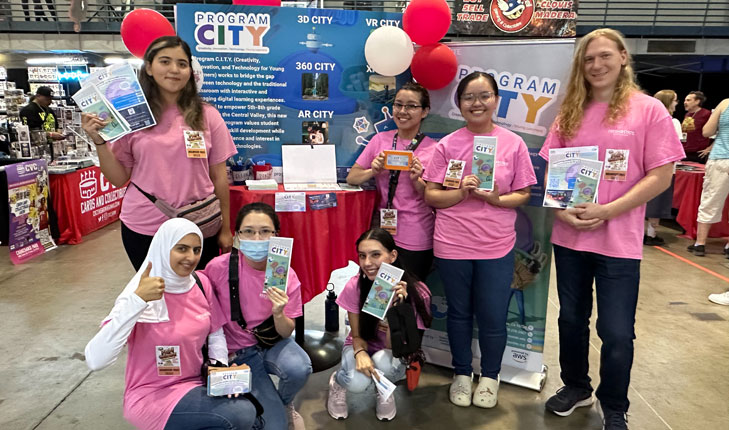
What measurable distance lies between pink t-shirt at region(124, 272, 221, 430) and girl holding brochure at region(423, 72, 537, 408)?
49.1 inches

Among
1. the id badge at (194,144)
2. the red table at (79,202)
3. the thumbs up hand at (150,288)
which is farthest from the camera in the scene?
the red table at (79,202)

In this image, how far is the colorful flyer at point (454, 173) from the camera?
240cm

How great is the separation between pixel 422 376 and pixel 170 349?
1.64m

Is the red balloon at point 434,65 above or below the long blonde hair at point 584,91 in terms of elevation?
above

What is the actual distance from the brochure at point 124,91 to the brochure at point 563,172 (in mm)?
1809

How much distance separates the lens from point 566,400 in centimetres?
255

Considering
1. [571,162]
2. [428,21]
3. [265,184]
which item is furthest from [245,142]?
[571,162]

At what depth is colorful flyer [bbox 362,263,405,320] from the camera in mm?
2213

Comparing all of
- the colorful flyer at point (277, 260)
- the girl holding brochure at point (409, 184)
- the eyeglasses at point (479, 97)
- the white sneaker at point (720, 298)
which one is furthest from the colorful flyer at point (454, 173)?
the white sneaker at point (720, 298)

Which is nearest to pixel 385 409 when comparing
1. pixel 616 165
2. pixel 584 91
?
pixel 616 165

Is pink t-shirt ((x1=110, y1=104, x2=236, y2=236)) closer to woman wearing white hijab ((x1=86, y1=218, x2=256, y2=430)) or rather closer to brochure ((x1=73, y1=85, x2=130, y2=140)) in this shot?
brochure ((x1=73, y1=85, x2=130, y2=140))

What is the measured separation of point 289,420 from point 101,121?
1599 mm

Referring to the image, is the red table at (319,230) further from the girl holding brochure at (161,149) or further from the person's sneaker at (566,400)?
the person's sneaker at (566,400)

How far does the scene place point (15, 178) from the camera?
5.02 metres
